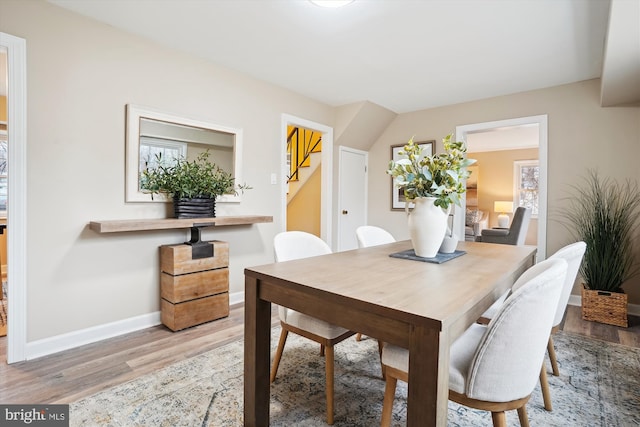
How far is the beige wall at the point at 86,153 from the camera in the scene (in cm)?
208

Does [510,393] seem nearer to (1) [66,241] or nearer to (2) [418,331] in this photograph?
(2) [418,331]

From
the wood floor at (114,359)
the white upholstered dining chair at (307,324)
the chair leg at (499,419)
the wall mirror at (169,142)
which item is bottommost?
the wood floor at (114,359)

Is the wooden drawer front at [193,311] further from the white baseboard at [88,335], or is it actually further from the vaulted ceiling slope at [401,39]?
the vaulted ceiling slope at [401,39]

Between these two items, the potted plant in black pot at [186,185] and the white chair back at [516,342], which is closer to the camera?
the white chair back at [516,342]

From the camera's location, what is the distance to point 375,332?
36.8 inches

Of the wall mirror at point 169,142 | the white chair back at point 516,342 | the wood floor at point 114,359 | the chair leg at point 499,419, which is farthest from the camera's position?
the wall mirror at point 169,142

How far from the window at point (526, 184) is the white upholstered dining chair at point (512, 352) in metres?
7.12

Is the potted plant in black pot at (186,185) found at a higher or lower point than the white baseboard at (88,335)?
higher

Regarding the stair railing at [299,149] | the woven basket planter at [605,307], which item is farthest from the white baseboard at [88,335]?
the woven basket planter at [605,307]

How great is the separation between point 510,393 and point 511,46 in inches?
105

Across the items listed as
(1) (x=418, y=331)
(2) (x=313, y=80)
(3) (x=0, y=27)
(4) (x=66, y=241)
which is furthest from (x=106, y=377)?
(2) (x=313, y=80)

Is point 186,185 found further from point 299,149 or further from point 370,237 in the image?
point 299,149

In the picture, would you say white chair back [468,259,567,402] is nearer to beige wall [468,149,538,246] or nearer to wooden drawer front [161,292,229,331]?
wooden drawer front [161,292,229,331]

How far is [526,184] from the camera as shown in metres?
7.11
